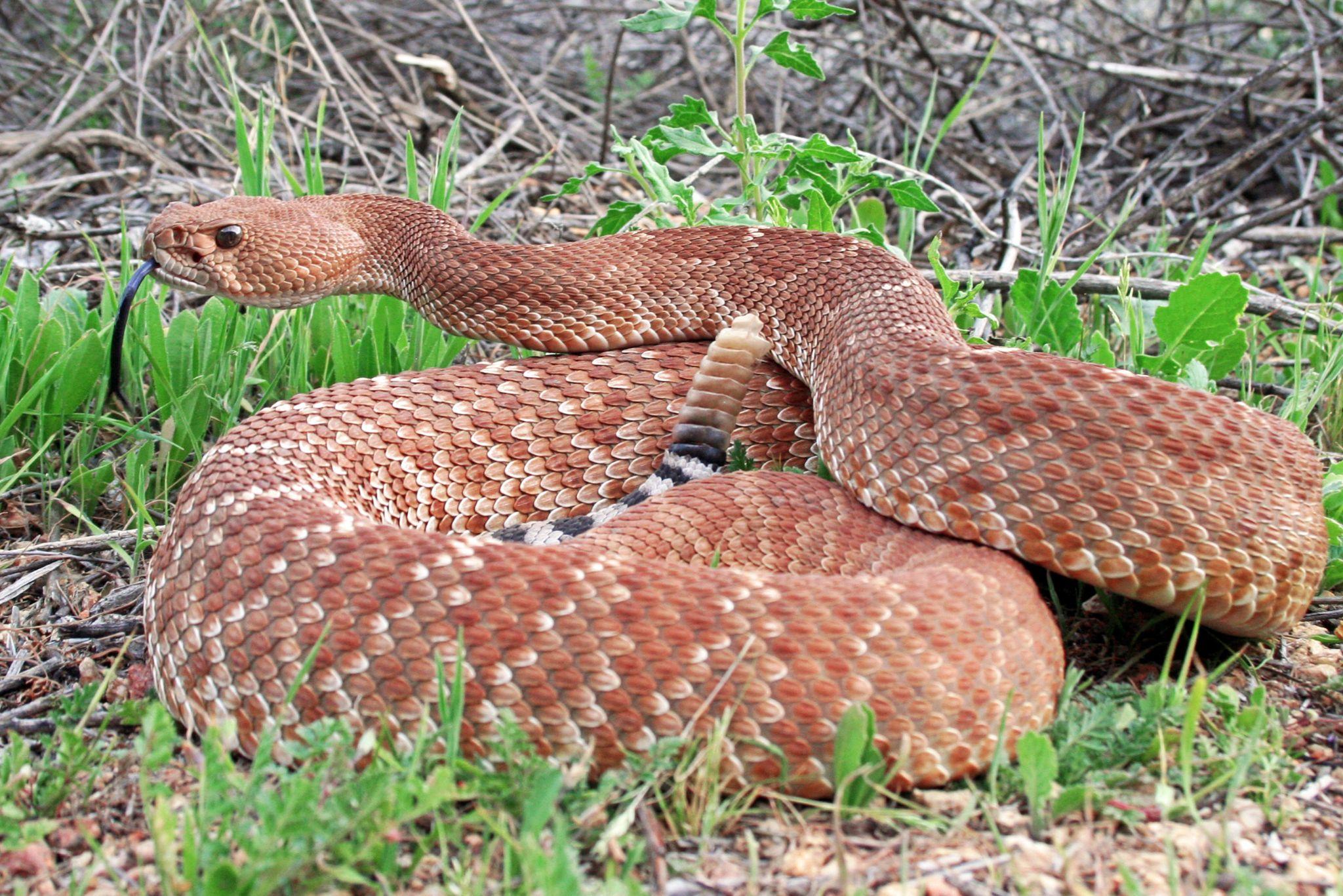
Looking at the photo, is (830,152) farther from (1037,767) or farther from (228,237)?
(1037,767)

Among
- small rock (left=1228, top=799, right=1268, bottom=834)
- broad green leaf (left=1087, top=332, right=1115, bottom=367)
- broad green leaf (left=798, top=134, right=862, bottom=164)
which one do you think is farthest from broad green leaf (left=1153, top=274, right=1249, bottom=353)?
small rock (left=1228, top=799, right=1268, bottom=834)

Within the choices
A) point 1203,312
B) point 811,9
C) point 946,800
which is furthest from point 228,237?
point 1203,312

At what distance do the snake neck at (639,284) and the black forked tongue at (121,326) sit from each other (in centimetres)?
96

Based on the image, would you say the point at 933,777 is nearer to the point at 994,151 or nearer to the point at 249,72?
the point at 994,151

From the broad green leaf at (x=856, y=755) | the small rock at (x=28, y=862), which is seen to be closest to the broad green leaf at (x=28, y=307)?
the small rock at (x=28, y=862)

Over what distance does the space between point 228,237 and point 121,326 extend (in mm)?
499

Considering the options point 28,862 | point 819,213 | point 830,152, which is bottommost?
point 28,862

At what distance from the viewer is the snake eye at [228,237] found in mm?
4465

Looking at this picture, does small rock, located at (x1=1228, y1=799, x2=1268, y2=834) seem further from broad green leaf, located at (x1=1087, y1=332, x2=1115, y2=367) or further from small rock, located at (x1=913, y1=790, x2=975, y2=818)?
broad green leaf, located at (x1=1087, y1=332, x2=1115, y2=367)

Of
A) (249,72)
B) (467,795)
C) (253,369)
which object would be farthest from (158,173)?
(467,795)

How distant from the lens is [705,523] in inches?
142

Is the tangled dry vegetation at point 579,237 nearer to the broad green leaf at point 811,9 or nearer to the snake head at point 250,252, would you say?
the snake head at point 250,252

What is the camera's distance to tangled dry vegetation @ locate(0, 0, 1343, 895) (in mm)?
2373

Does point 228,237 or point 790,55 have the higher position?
point 790,55
